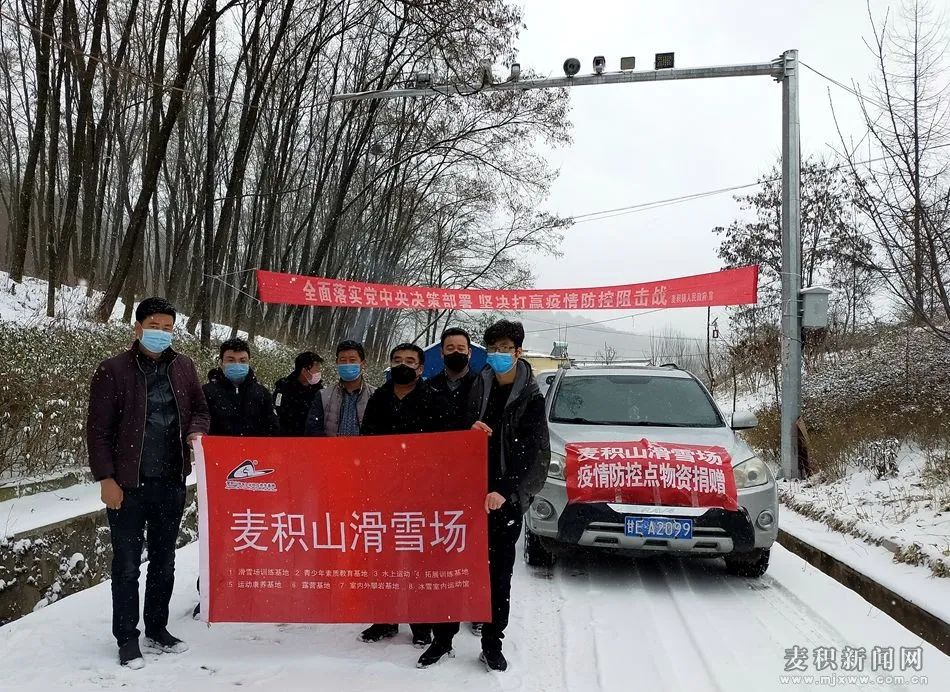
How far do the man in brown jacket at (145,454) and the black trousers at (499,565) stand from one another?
145 cm

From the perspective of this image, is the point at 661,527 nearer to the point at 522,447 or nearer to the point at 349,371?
the point at 522,447

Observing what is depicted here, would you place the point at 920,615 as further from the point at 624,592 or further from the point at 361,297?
the point at 361,297

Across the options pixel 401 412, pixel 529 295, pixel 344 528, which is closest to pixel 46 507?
pixel 344 528

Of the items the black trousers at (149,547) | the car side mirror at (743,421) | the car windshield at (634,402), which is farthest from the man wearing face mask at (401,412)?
the car side mirror at (743,421)

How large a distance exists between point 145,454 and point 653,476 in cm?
337

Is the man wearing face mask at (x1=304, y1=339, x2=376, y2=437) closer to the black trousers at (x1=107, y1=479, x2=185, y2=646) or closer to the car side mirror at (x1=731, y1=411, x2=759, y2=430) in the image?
the black trousers at (x1=107, y1=479, x2=185, y2=646)

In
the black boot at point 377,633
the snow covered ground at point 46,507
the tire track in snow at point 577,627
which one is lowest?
the tire track in snow at point 577,627

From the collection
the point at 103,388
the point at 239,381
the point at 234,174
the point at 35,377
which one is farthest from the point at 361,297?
the point at 103,388

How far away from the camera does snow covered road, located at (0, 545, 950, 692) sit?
11.4 feet

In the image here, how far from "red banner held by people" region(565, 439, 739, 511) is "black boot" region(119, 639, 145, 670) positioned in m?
2.94

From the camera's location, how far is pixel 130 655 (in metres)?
3.59

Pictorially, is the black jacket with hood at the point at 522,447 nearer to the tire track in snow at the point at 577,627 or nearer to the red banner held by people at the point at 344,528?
the red banner held by people at the point at 344,528

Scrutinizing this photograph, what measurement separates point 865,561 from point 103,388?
5690 millimetres

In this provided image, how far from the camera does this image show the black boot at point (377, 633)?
407cm
